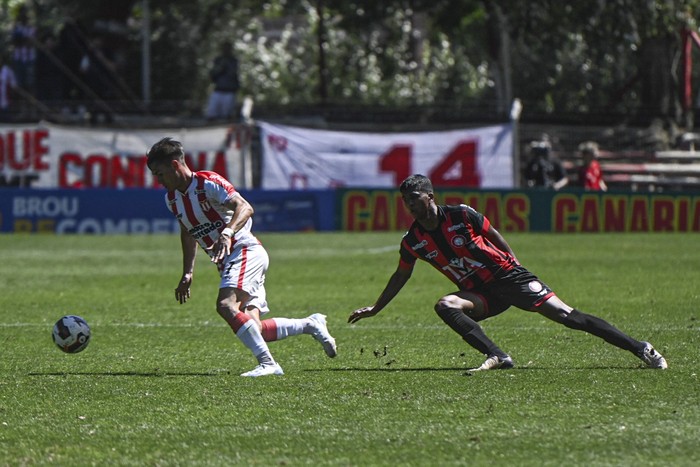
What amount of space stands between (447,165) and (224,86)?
6011 mm

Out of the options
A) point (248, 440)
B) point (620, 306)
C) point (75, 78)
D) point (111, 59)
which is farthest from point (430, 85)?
point (248, 440)

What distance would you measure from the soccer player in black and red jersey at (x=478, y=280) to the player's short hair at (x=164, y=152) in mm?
1711

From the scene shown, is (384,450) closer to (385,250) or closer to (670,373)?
(670,373)

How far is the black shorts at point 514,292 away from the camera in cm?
932

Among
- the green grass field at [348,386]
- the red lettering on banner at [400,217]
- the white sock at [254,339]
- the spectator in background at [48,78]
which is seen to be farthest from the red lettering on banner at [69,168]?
the white sock at [254,339]

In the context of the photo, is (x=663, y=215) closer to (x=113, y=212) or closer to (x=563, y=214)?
(x=563, y=214)

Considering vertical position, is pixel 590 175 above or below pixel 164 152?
below

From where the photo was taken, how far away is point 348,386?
343 inches

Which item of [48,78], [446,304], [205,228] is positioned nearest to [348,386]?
[446,304]

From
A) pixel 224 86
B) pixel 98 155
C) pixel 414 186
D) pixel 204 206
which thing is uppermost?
pixel 224 86

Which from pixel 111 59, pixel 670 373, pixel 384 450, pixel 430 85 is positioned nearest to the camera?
pixel 384 450

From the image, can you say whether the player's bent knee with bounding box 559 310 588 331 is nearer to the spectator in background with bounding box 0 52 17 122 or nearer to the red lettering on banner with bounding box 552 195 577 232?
the red lettering on banner with bounding box 552 195 577 232

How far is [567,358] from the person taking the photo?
9992 mm

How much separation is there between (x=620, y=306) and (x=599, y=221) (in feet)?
40.9
